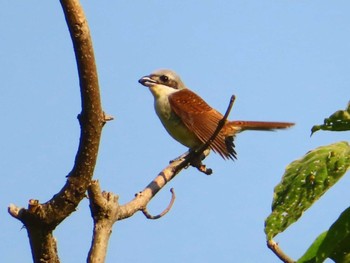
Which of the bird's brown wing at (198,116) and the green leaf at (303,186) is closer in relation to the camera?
the green leaf at (303,186)

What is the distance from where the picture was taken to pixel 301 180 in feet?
6.10

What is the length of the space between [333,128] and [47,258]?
1.34 meters

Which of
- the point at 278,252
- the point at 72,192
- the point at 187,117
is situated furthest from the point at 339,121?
the point at 187,117

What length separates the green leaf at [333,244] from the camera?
68.8 inches

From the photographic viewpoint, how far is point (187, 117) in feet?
27.3

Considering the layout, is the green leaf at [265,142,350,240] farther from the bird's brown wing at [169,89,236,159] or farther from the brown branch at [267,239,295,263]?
the bird's brown wing at [169,89,236,159]

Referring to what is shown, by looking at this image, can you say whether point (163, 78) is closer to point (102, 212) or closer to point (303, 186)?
point (102, 212)

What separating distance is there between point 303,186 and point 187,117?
256 inches

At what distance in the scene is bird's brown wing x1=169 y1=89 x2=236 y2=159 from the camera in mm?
7793

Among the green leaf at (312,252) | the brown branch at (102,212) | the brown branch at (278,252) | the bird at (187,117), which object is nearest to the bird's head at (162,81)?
the bird at (187,117)

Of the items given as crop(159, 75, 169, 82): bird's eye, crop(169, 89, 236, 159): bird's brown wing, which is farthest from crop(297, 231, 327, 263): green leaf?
crop(159, 75, 169, 82): bird's eye

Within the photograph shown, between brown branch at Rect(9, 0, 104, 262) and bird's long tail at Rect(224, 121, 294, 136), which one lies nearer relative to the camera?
brown branch at Rect(9, 0, 104, 262)

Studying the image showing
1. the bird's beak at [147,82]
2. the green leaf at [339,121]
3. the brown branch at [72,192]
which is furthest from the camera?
the bird's beak at [147,82]

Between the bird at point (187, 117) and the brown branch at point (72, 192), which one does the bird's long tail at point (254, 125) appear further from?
the brown branch at point (72, 192)
